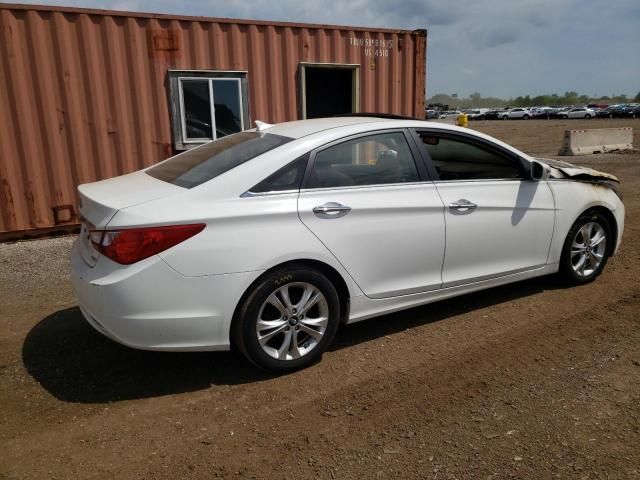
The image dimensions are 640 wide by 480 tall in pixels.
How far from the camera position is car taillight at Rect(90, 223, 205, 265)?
2949 mm

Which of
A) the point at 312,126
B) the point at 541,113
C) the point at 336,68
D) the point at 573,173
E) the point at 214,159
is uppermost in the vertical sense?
the point at 336,68

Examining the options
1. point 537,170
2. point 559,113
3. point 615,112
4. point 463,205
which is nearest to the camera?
point 463,205

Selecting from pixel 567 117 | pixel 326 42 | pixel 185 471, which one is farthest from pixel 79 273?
pixel 567 117

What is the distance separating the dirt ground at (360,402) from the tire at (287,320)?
152 millimetres

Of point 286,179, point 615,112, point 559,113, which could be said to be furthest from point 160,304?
point 559,113

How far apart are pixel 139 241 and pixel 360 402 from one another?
1.54 metres

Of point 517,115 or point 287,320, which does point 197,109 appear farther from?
point 517,115

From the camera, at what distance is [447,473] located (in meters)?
2.50

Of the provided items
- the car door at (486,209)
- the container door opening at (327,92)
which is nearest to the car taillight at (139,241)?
the car door at (486,209)

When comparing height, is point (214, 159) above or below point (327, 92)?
below

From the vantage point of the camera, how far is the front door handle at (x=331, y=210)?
3.39 meters

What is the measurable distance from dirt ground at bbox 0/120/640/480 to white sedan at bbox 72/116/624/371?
33cm

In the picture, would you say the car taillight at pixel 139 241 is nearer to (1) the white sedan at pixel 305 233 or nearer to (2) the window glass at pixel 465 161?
(1) the white sedan at pixel 305 233

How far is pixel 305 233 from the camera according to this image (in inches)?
130
